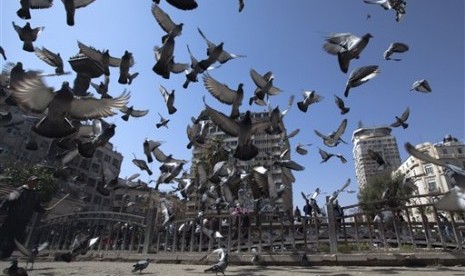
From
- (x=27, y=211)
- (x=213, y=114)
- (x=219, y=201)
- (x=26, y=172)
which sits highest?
(x=26, y=172)

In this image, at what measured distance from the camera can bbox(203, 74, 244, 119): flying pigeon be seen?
22.8 ft

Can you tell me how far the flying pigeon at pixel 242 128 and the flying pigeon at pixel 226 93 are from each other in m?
0.60

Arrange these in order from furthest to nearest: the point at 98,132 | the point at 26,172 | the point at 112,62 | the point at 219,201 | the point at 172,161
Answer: the point at 26,172 → the point at 219,201 → the point at 172,161 → the point at 112,62 → the point at 98,132

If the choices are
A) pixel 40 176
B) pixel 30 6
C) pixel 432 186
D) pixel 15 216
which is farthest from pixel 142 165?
pixel 432 186

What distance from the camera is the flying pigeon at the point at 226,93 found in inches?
273

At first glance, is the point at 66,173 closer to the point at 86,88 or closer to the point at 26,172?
the point at 86,88

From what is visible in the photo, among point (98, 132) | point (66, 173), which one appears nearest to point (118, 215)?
point (66, 173)

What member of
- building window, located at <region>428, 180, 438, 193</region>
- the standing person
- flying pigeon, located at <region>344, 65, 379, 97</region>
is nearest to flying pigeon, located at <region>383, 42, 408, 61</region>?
flying pigeon, located at <region>344, 65, 379, 97</region>

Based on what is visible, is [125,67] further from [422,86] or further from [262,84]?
[422,86]

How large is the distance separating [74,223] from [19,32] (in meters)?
8.02

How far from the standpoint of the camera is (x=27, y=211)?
8.33m

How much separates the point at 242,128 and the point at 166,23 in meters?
3.40

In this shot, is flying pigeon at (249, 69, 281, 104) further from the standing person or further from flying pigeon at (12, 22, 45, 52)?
the standing person

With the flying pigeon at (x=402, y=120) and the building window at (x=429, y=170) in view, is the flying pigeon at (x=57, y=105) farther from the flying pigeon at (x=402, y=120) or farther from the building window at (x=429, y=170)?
the building window at (x=429, y=170)
